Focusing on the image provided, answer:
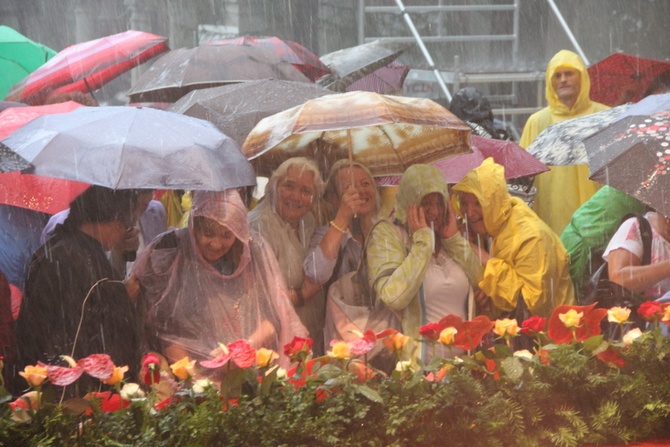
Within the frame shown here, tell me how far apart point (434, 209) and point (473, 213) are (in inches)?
17.5

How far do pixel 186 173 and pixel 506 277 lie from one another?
1615 mm

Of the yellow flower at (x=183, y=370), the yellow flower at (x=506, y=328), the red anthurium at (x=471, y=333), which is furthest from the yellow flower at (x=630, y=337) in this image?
the yellow flower at (x=183, y=370)

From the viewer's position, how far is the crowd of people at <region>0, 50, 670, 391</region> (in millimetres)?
4195

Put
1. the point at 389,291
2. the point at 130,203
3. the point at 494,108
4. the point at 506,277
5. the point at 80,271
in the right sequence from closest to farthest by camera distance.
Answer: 1. the point at 80,271
2. the point at 130,203
3. the point at 389,291
4. the point at 506,277
5. the point at 494,108

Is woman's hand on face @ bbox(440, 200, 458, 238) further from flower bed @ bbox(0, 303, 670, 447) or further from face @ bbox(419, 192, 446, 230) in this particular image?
flower bed @ bbox(0, 303, 670, 447)

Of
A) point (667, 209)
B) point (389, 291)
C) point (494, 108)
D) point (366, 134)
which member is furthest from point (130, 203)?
point (494, 108)

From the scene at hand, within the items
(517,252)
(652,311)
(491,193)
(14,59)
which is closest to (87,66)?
(14,59)

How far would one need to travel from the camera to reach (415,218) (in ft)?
16.1

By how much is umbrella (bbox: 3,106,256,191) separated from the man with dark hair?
0.56 ft

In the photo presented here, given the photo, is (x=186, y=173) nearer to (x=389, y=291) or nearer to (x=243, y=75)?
(x=389, y=291)

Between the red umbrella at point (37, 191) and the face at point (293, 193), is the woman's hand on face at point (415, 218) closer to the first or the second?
the face at point (293, 193)

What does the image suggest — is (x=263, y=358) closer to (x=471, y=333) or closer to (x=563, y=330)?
(x=471, y=333)

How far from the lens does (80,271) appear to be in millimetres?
4152

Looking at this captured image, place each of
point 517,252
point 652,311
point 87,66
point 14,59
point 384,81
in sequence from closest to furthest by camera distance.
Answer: point 652,311 → point 517,252 → point 87,66 → point 14,59 → point 384,81
